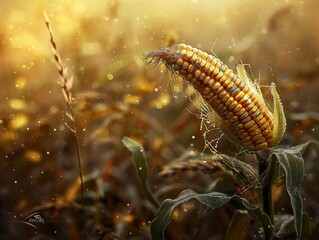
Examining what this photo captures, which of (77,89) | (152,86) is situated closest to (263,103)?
(152,86)

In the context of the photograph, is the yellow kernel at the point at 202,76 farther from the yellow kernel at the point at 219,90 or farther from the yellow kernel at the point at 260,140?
the yellow kernel at the point at 260,140

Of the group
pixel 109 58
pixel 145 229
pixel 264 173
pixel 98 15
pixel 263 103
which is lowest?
pixel 145 229

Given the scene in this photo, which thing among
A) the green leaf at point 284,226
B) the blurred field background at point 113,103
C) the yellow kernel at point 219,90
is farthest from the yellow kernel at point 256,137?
the blurred field background at point 113,103

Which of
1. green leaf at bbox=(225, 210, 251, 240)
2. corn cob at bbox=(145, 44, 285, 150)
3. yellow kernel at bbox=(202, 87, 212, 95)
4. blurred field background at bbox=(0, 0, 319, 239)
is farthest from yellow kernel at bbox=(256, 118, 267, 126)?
blurred field background at bbox=(0, 0, 319, 239)

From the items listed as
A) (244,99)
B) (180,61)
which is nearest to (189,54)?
(180,61)

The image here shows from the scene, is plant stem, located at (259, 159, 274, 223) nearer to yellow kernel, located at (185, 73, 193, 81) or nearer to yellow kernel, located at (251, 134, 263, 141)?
yellow kernel, located at (251, 134, 263, 141)

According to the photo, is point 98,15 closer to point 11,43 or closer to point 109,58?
point 109,58
